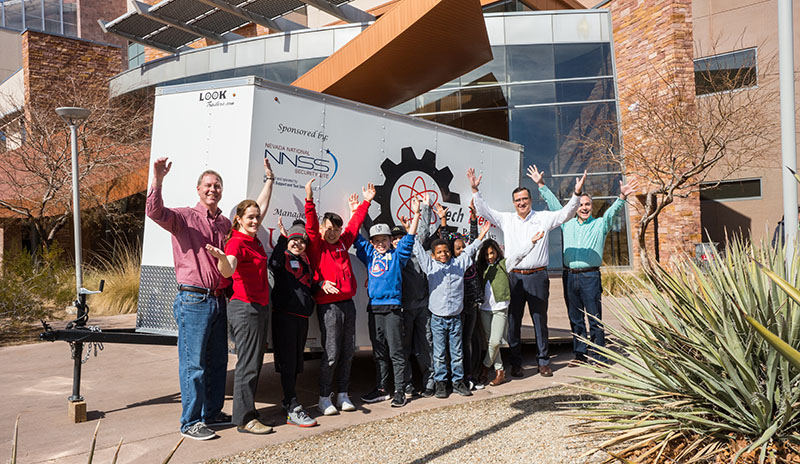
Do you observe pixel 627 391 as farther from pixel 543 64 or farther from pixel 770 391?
pixel 543 64

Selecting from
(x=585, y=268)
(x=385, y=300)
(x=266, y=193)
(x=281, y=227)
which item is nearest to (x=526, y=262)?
(x=585, y=268)

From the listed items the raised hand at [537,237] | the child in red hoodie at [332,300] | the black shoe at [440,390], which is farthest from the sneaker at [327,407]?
the raised hand at [537,237]

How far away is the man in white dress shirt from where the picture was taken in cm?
694

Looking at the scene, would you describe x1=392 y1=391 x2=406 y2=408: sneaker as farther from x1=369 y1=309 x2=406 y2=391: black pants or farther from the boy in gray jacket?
the boy in gray jacket

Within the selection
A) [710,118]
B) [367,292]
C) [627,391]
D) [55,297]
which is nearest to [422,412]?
[367,292]

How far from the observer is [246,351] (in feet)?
15.7

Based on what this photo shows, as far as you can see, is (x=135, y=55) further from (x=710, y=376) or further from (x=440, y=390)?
(x=710, y=376)

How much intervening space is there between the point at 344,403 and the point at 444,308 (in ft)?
4.40

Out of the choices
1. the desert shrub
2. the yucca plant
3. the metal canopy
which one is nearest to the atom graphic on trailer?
the yucca plant

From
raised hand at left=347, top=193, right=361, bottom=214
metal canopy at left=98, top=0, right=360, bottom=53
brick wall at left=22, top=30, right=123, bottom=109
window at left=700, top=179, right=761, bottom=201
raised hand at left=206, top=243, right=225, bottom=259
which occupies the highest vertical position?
metal canopy at left=98, top=0, right=360, bottom=53

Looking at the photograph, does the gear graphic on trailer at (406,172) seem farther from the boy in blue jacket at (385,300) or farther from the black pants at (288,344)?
the black pants at (288,344)

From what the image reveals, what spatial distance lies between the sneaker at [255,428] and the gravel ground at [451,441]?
29 centimetres

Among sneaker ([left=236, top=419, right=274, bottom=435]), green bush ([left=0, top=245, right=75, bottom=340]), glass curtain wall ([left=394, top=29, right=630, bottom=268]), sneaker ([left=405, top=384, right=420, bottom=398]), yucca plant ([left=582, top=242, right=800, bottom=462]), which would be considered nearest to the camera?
yucca plant ([left=582, top=242, right=800, bottom=462])

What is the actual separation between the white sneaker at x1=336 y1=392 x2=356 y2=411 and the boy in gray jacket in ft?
3.08
